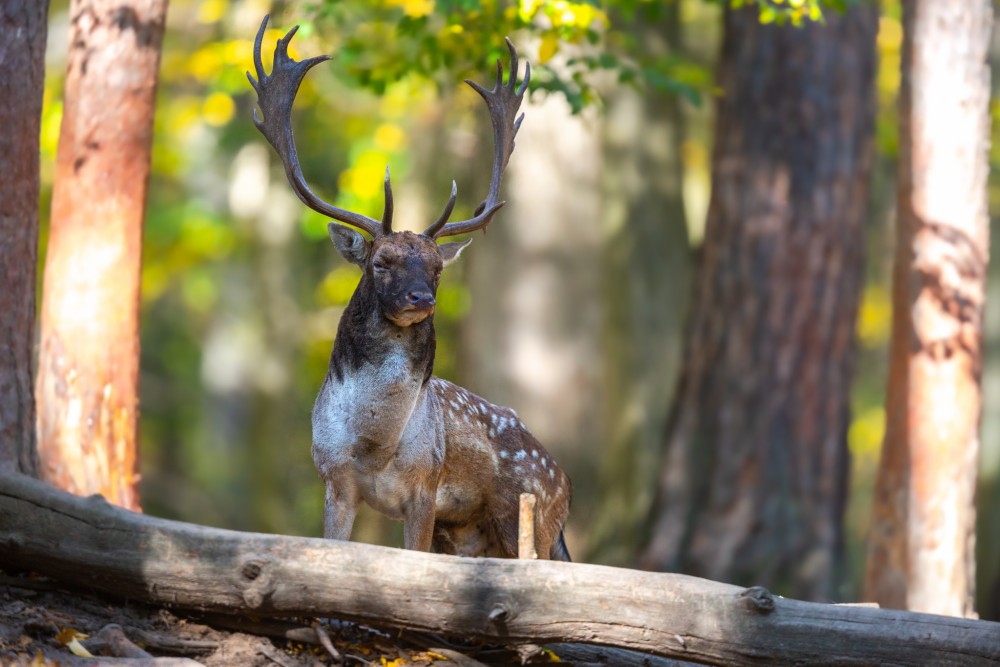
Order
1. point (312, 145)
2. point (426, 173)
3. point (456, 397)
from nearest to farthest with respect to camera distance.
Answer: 1. point (456, 397)
2. point (426, 173)
3. point (312, 145)

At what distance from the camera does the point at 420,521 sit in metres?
6.64

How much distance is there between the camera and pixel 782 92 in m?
12.3

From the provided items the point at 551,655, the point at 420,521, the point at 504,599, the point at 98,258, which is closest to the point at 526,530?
the point at 504,599

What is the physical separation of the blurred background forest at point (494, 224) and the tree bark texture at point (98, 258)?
2376 millimetres

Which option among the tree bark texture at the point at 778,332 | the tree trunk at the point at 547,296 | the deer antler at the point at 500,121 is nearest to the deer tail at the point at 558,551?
the deer antler at the point at 500,121

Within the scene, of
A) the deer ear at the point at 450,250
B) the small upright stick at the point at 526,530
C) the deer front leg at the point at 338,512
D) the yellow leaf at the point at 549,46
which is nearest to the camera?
the small upright stick at the point at 526,530

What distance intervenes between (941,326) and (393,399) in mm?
4704

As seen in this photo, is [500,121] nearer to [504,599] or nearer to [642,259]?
[504,599]

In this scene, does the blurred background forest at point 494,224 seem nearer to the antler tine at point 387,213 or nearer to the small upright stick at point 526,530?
the antler tine at point 387,213

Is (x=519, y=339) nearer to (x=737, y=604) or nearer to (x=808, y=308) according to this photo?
(x=808, y=308)

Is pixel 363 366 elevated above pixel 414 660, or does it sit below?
above

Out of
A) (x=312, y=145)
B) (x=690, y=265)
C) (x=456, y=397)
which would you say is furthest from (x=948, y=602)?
(x=312, y=145)

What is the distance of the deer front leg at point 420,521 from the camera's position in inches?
261

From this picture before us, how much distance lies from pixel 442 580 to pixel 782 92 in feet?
25.7
